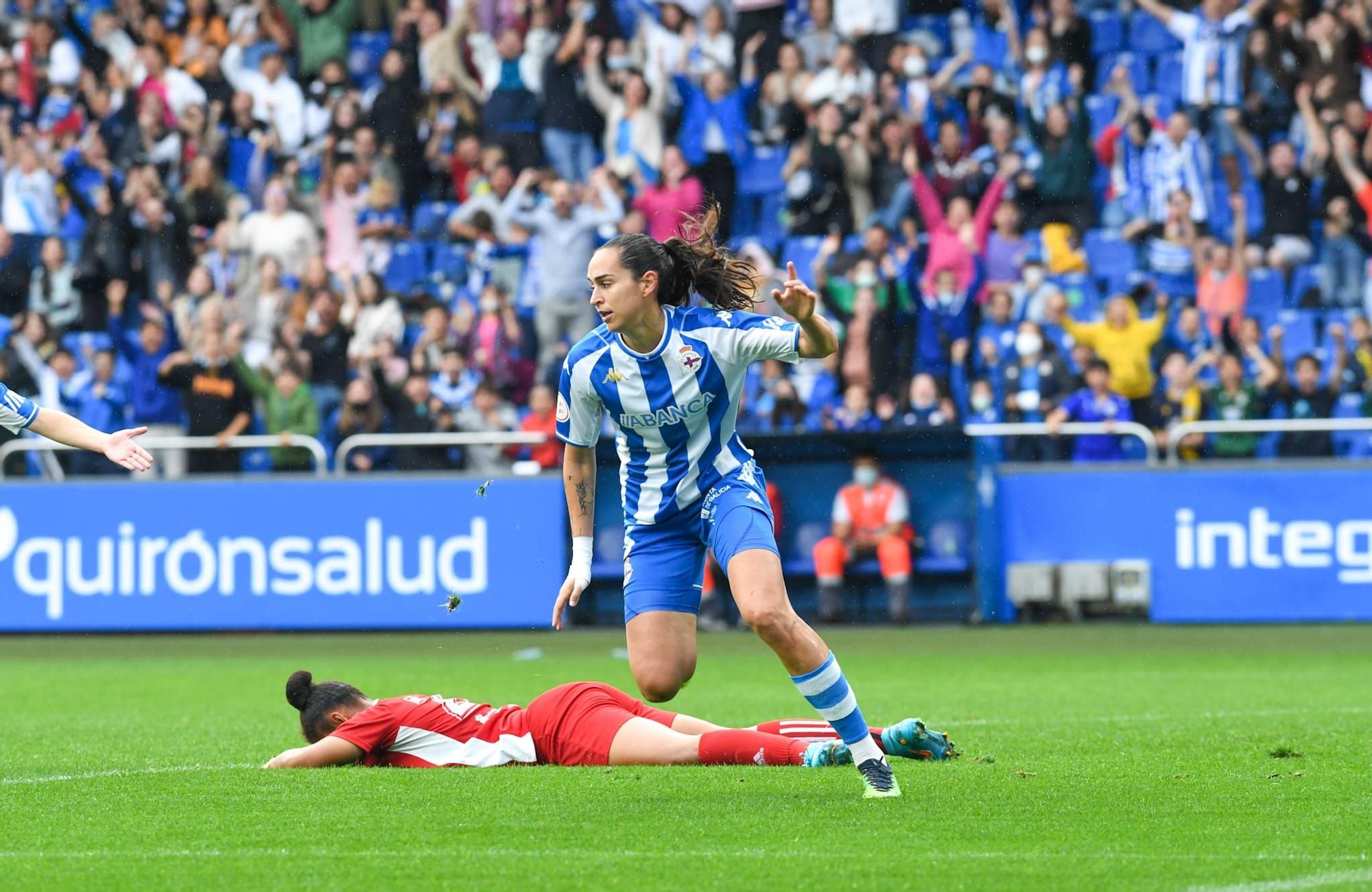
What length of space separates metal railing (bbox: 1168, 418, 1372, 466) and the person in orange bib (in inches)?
92.3

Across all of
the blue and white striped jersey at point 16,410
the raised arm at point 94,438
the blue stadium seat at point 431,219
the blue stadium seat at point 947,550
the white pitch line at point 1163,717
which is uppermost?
the blue stadium seat at point 431,219

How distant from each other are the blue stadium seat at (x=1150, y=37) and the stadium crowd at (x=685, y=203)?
0.18 ft

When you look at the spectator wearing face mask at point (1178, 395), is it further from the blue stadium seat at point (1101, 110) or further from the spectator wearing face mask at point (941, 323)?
the blue stadium seat at point (1101, 110)

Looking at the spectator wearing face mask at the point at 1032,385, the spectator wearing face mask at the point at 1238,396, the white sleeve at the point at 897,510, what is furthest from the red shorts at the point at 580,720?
the spectator wearing face mask at the point at 1238,396

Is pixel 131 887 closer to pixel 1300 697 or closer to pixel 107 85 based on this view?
pixel 1300 697

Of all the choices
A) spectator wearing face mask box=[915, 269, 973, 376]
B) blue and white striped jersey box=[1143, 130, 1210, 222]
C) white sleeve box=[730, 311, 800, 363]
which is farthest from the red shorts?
blue and white striped jersey box=[1143, 130, 1210, 222]

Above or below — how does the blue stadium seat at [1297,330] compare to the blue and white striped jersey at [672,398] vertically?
above

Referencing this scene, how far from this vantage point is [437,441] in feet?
58.4

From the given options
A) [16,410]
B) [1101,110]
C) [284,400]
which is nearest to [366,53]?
[284,400]

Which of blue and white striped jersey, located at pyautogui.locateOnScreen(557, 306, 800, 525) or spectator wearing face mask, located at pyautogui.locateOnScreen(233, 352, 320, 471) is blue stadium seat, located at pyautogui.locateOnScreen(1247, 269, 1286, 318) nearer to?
spectator wearing face mask, located at pyautogui.locateOnScreen(233, 352, 320, 471)

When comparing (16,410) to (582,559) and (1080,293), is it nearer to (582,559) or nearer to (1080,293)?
(582,559)

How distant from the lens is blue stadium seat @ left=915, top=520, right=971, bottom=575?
1722 centimetres

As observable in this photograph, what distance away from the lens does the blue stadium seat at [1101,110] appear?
801 inches

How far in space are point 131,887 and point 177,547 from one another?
12.4m
